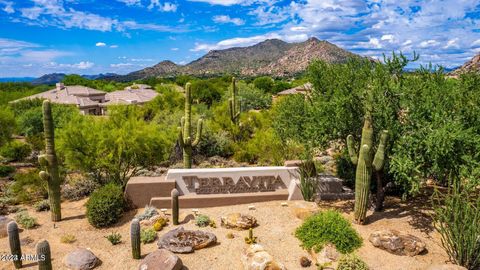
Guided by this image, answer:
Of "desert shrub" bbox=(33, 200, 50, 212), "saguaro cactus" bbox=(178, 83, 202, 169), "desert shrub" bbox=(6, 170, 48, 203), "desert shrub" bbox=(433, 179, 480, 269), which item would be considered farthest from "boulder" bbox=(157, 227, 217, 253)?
"desert shrub" bbox=(6, 170, 48, 203)

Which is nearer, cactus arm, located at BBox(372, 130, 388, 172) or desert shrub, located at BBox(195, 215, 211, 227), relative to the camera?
cactus arm, located at BBox(372, 130, 388, 172)

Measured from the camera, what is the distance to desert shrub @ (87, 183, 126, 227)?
41.3 ft

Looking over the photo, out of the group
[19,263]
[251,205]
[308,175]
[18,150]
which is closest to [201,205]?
[251,205]

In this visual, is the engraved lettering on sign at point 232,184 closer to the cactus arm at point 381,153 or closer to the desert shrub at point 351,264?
the cactus arm at point 381,153

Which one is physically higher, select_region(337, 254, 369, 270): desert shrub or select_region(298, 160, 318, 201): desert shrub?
select_region(298, 160, 318, 201): desert shrub

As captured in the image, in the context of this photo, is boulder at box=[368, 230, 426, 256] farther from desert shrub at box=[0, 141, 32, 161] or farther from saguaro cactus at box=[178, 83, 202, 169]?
desert shrub at box=[0, 141, 32, 161]

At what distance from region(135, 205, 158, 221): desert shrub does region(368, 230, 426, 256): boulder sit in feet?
25.4

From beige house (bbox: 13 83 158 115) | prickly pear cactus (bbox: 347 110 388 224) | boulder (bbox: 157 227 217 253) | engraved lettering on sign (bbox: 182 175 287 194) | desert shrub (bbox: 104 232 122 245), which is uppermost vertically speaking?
beige house (bbox: 13 83 158 115)

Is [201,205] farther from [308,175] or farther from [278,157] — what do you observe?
[278,157]

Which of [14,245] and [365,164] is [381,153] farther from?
[14,245]

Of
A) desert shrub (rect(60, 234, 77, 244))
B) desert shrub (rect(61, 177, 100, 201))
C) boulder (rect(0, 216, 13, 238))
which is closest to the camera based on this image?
desert shrub (rect(60, 234, 77, 244))

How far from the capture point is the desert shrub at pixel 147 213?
1283 cm

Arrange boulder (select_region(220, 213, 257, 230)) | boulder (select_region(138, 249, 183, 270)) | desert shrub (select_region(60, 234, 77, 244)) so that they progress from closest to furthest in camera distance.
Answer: boulder (select_region(138, 249, 183, 270)) < desert shrub (select_region(60, 234, 77, 244)) < boulder (select_region(220, 213, 257, 230))

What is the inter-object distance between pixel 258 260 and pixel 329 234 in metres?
2.53
